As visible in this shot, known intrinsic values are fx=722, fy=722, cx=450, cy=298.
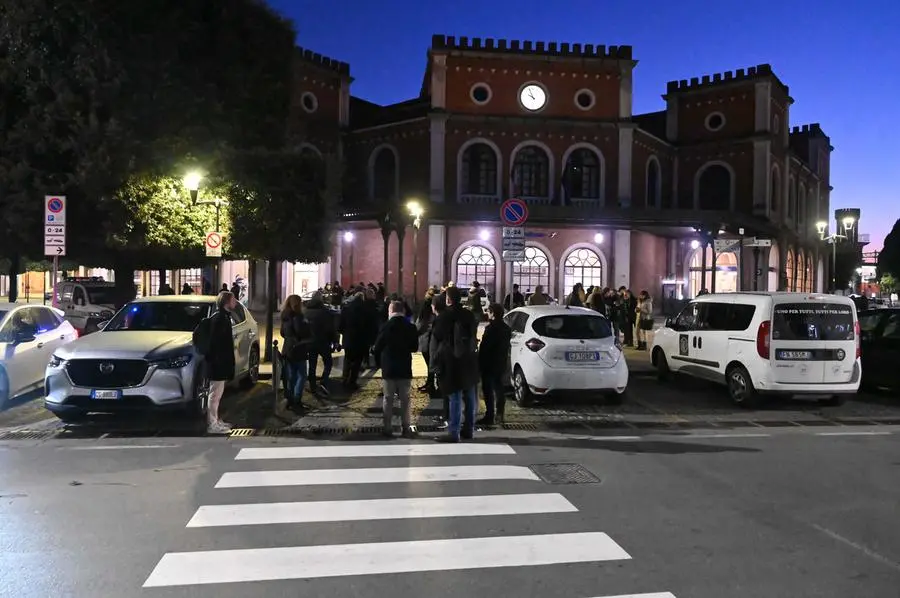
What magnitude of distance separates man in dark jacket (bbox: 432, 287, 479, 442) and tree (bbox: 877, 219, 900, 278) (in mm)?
77993

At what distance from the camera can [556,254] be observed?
3372 centimetres

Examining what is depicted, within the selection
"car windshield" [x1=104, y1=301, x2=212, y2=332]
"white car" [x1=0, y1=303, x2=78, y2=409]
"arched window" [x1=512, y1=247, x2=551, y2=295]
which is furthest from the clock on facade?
"white car" [x1=0, y1=303, x2=78, y2=409]

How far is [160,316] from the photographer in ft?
35.0

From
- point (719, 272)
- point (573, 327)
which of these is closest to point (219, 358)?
point (573, 327)

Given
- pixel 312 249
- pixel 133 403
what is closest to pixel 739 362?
pixel 133 403

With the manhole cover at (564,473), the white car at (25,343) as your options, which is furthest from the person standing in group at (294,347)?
the manhole cover at (564,473)

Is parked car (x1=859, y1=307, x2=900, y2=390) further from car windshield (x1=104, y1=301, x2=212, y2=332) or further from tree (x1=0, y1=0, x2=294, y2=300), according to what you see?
tree (x1=0, y1=0, x2=294, y2=300)

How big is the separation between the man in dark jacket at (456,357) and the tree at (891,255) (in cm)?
7799

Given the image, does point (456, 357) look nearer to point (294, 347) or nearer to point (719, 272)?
point (294, 347)

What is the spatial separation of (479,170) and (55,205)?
24.8 meters

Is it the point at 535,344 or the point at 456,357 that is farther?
the point at 535,344

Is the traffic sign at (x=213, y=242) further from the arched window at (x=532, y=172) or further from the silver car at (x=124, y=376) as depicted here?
the arched window at (x=532, y=172)

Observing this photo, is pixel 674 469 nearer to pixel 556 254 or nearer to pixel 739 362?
pixel 739 362

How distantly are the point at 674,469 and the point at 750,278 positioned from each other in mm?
32812
